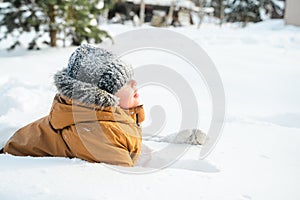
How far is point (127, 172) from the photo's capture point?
1.18 metres

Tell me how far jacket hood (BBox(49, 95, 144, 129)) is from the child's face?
0.09m

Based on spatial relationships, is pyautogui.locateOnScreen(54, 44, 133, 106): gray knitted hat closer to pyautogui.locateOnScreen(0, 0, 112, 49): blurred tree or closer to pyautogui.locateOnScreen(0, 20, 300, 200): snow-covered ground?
pyautogui.locateOnScreen(0, 20, 300, 200): snow-covered ground

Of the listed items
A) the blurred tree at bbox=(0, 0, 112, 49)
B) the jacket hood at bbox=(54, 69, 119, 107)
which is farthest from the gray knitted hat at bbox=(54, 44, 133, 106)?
the blurred tree at bbox=(0, 0, 112, 49)

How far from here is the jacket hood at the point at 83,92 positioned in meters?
1.31

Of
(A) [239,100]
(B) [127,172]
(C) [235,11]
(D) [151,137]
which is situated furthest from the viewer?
(C) [235,11]

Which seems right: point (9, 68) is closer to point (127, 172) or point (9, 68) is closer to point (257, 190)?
point (127, 172)

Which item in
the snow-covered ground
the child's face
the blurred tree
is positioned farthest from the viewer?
the blurred tree

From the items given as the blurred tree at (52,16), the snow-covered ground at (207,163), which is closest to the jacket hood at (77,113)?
the snow-covered ground at (207,163)

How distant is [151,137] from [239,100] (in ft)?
4.10

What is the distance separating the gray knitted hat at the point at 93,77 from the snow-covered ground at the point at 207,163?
0.81ft

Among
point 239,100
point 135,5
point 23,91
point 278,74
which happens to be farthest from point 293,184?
point 135,5

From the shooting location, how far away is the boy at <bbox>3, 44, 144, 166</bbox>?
1293 mm

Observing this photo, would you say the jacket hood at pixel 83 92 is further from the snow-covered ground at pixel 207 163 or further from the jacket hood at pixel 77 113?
the snow-covered ground at pixel 207 163

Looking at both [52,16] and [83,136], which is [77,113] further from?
[52,16]
